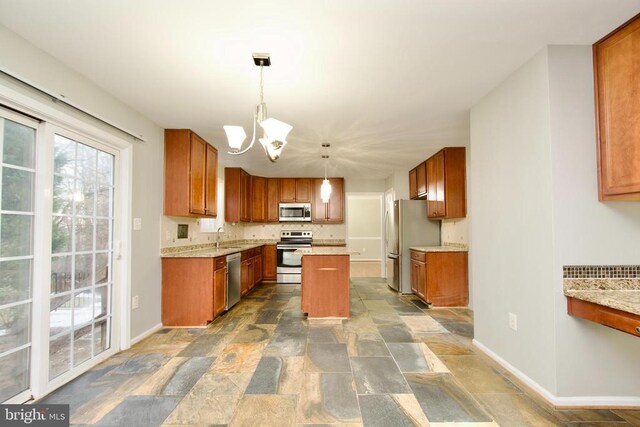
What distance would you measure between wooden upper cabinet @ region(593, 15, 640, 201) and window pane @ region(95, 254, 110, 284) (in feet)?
13.0

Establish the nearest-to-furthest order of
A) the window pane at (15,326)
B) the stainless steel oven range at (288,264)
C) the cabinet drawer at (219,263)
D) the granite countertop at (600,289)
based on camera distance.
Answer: the granite countertop at (600,289)
the window pane at (15,326)
the cabinet drawer at (219,263)
the stainless steel oven range at (288,264)

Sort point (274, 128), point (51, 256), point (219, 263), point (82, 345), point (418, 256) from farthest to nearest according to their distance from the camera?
1. point (418, 256)
2. point (219, 263)
3. point (82, 345)
4. point (51, 256)
5. point (274, 128)

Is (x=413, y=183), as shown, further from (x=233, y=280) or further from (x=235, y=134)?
(x=235, y=134)

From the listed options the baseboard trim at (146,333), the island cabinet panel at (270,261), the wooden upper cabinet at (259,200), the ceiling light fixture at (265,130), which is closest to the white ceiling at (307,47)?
the ceiling light fixture at (265,130)

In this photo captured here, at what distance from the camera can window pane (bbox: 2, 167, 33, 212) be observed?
1861mm

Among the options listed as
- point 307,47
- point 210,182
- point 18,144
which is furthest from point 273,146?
point 210,182

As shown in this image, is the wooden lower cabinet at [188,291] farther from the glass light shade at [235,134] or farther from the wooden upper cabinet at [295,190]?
the wooden upper cabinet at [295,190]

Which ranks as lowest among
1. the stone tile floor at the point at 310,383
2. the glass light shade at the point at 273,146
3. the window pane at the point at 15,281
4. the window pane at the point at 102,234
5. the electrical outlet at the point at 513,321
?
the stone tile floor at the point at 310,383

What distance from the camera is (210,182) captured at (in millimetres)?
4023

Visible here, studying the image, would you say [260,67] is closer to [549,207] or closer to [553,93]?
[553,93]

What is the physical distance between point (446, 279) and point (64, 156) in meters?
4.52

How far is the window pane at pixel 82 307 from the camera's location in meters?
2.38

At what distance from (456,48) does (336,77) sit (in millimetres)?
865

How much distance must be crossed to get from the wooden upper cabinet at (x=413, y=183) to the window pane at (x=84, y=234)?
4.74m
